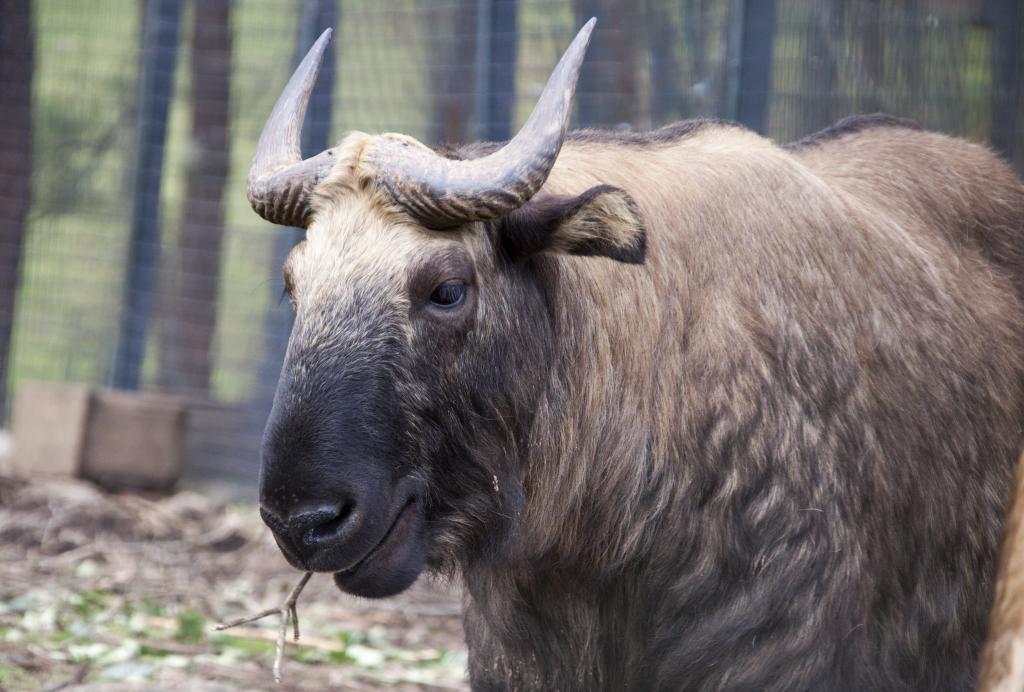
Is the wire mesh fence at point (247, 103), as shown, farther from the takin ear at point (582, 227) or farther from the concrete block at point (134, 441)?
the takin ear at point (582, 227)

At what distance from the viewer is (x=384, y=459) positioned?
3256mm

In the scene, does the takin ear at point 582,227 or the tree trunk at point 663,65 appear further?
the tree trunk at point 663,65

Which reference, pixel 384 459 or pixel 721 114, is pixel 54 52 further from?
pixel 384 459

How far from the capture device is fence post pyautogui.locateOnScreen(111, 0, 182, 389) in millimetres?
9453

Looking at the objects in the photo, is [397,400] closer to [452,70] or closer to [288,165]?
[288,165]

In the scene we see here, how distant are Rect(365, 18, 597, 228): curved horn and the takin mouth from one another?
0.72 m

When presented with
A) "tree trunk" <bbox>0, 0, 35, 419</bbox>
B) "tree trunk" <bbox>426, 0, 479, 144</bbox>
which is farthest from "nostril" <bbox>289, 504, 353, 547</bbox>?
"tree trunk" <bbox>0, 0, 35, 419</bbox>

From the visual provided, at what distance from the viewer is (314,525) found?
3121 mm

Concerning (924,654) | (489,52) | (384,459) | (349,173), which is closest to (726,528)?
(924,654)

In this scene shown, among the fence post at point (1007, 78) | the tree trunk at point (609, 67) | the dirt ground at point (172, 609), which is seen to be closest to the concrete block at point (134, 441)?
the dirt ground at point (172, 609)

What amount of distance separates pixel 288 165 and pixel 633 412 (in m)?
1.14

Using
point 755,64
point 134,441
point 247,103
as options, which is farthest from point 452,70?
point 134,441

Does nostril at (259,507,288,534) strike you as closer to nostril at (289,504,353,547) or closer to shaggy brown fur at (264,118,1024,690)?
nostril at (289,504,353,547)

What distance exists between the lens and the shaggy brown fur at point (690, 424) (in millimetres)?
3477
